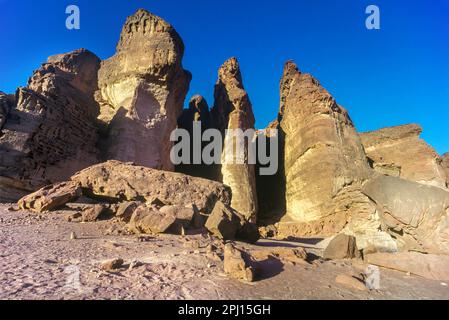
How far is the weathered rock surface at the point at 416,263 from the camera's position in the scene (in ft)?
13.1

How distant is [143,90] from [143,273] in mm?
10895

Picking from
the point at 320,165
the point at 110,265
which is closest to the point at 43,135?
the point at 110,265

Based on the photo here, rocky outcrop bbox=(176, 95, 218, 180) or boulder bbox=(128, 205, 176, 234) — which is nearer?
boulder bbox=(128, 205, 176, 234)

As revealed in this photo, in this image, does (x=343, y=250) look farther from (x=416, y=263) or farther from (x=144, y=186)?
(x=144, y=186)

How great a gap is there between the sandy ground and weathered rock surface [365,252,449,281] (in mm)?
305

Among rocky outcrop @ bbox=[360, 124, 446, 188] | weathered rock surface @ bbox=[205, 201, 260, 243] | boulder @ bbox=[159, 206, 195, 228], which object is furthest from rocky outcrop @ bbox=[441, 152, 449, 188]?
boulder @ bbox=[159, 206, 195, 228]

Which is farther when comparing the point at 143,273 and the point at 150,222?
the point at 150,222

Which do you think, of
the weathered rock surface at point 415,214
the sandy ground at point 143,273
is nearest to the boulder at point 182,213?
the sandy ground at point 143,273

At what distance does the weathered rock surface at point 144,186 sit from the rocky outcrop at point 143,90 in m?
4.97

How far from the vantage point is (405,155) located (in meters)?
17.0

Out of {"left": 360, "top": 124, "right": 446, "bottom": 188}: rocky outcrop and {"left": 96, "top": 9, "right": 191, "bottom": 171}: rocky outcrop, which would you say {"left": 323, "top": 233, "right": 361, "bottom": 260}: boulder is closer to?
{"left": 96, "top": 9, "right": 191, "bottom": 171}: rocky outcrop

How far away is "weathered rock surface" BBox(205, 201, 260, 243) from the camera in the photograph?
14.3 feet

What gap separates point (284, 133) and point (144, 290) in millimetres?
15707
